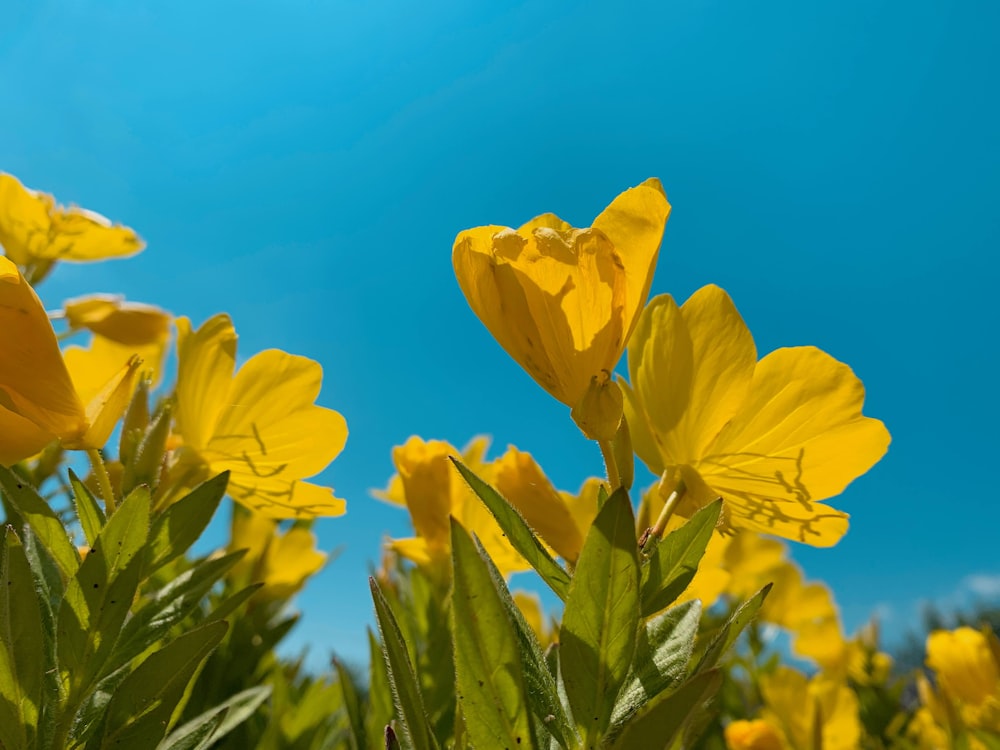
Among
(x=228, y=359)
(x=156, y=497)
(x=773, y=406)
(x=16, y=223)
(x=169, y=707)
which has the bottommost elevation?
(x=169, y=707)

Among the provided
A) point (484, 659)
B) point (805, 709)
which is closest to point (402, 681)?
point (484, 659)

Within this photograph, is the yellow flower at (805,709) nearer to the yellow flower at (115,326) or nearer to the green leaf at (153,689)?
the green leaf at (153,689)

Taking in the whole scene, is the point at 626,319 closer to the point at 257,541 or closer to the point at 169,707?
the point at 169,707

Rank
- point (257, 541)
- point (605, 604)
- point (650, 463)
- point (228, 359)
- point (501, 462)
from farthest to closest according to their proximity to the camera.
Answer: point (257, 541) → point (228, 359) → point (501, 462) → point (650, 463) → point (605, 604)

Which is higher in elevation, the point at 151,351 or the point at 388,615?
the point at 151,351

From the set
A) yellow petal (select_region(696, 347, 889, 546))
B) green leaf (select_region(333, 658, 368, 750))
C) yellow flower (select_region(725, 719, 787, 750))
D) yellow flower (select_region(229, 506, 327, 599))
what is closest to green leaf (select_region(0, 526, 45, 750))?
green leaf (select_region(333, 658, 368, 750))

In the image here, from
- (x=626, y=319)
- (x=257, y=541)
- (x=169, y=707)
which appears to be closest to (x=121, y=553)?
(x=169, y=707)

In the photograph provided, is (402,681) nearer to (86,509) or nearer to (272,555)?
(86,509)
